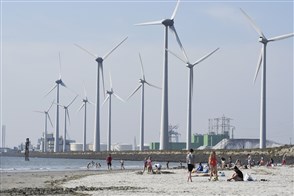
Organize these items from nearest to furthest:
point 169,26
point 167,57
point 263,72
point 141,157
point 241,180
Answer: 1. point 241,180
2. point 263,72
3. point 167,57
4. point 169,26
5. point 141,157

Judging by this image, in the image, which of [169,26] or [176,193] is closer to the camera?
[176,193]

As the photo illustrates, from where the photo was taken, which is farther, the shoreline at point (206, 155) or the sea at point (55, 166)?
the shoreline at point (206, 155)

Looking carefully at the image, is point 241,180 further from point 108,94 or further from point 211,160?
point 108,94

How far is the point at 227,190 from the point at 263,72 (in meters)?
70.4

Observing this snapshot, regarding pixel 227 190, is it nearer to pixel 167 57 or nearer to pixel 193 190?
pixel 193 190

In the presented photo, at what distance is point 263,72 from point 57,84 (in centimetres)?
9779

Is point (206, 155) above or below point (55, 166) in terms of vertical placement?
above

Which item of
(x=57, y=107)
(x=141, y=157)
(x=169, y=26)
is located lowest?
(x=141, y=157)

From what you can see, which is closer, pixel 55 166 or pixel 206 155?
pixel 55 166

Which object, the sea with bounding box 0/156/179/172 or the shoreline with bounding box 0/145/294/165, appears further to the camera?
the shoreline with bounding box 0/145/294/165

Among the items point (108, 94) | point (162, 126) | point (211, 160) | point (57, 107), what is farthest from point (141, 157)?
point (211, 160)

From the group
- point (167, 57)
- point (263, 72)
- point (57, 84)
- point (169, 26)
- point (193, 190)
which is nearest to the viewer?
point (193, 190)

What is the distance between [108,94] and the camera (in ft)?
557

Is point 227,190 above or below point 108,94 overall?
below
